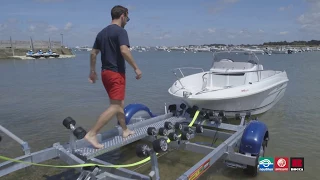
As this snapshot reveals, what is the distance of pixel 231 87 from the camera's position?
25.1 ft

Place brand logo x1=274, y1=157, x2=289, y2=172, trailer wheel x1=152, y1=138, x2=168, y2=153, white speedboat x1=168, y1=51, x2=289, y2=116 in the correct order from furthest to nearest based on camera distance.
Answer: white speedboat x1=168, y1=51, x2=289, y2=116 < brand logo x1=274, y1=157, x2=289, y2=172 < trailer wheel x1=152, y1=138, x2=168, y2=153

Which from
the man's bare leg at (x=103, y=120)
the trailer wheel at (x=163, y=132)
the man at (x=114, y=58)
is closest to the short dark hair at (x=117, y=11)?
the man at (x=114, y=58)

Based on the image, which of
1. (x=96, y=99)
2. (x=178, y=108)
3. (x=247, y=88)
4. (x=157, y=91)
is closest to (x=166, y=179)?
(x=178, y=108)

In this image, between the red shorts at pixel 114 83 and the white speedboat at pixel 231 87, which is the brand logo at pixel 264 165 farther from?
the red shorts at pixel 114 83

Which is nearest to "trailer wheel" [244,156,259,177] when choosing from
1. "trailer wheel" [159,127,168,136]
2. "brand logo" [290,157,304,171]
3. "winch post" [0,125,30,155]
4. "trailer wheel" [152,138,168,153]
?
"brand logo" [290,157,304,171]

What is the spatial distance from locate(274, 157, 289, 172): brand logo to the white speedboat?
6.46ft

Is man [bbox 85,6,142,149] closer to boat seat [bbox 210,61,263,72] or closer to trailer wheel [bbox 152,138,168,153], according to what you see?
trailer wheel [bbox 152,138,168,153]

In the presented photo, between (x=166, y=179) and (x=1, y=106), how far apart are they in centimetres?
897

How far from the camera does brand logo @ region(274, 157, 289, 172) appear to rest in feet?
17.4

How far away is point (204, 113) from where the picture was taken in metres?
6.46

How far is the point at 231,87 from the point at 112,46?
15.0 feet

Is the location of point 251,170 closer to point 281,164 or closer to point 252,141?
point 252,141

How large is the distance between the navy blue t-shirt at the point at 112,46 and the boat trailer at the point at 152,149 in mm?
1017

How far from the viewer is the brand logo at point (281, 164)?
209 inches
